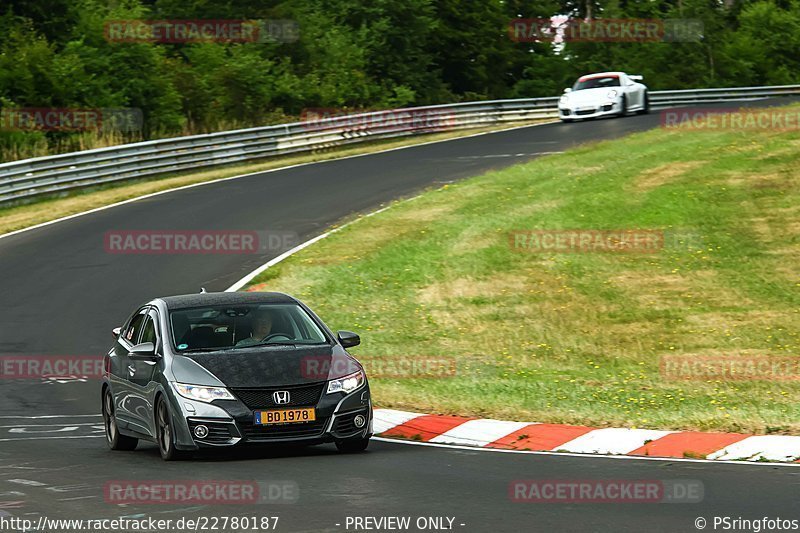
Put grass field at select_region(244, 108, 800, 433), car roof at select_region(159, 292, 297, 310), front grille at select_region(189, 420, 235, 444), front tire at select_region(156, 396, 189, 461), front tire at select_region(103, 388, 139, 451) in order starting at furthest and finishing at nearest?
grass field at select_region(244, 108, 800, 433) → front tire at select_region(103, 388, 139, 451) → car roof at select_region(159, 292, 297, 310) → front tire at select_region(156, 396, 189, 461) → front grille at select_region(189, 420, 235, 444)

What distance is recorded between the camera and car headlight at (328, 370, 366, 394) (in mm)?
11102

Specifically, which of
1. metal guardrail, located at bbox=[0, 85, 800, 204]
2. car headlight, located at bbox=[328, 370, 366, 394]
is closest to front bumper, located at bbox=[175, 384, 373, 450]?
car headlight, located at bbox=[328, 370, 366, 394]

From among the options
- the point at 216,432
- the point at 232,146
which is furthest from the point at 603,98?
the point at 216,432

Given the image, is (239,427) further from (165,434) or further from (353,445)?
(353,445)

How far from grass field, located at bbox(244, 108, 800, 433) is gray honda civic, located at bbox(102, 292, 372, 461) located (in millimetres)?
2397

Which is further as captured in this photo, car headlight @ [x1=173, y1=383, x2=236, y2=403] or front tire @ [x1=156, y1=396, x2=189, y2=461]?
front tire @ [x1=156, y1=396, x2=189, y2=461]

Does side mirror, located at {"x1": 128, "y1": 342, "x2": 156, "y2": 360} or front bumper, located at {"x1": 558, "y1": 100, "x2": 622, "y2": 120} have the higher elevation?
front bumper, located at {"x1": 558, "y1": 100, "x2": 622, "y2": 120}

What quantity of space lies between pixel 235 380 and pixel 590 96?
33.5 m

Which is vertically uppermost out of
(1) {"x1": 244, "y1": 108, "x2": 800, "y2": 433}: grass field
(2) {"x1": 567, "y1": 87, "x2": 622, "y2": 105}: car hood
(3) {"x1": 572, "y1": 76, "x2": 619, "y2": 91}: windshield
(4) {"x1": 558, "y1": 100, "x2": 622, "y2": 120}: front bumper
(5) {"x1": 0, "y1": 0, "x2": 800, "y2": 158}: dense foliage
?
(5) {"x1": 0, "y1": 0, "x2": 800, "y2": 158}: dense foliage

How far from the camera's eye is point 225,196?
30375 mm

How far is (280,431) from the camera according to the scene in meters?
10.8

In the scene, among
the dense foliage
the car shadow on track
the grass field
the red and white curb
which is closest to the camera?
the red and white curb

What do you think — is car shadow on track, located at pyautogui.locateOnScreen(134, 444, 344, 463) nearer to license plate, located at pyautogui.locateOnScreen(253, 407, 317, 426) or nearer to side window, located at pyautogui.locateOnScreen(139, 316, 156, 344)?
license plate, located at pyautogui.locateOnScreen(253, 407, 317, 426)

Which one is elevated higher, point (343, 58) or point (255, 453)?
point (343, 58)
